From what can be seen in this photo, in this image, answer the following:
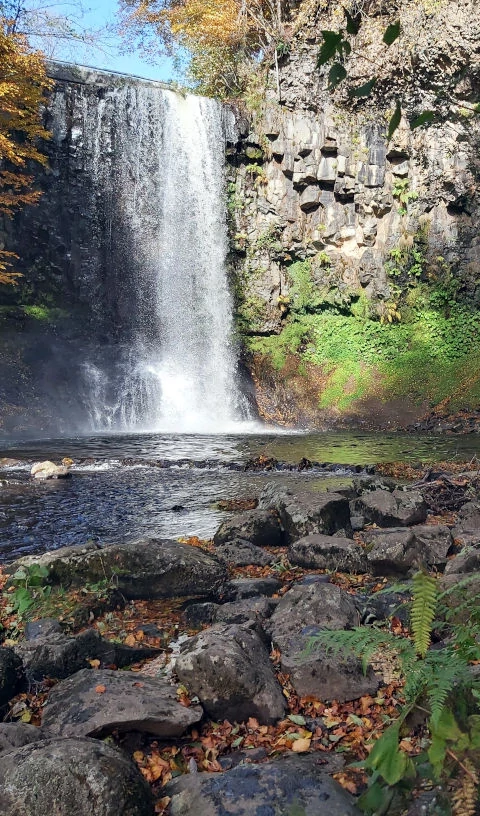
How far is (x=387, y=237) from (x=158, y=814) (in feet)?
69.0

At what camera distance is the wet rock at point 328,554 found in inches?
196

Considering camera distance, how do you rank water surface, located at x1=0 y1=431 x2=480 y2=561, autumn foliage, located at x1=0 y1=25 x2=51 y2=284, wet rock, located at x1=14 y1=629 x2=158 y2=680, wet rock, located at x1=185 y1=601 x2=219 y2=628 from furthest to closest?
autumn foliage, located at x1=0 y1=25 x2=51 y2=284, water surface, located at x1=0 y1=431 x2=480 y2=561, wet rock, located at x1=185 y1=601 x2=219 y2=628, wet rock, located at x1=14 y1=629 x2=158 y2=680

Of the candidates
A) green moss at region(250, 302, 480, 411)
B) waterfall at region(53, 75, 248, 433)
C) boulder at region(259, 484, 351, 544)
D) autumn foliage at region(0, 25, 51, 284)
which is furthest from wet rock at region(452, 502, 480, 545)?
autumn foliage at region(0, 25, 51, 284)

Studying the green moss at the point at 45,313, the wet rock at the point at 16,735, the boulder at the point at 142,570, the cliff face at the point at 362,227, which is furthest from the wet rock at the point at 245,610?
the green moss at the point at 45,313

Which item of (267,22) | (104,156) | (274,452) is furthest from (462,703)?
(267,22)

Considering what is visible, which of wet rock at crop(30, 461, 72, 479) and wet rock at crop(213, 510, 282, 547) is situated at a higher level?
wet rock at crop(30, 461, 72, 479)

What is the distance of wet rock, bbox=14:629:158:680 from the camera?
3266 millimetres

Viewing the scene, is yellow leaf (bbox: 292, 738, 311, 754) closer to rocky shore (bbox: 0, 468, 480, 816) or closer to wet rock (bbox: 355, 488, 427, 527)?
rocky shore (bbox: 0, 468, 480, 816)

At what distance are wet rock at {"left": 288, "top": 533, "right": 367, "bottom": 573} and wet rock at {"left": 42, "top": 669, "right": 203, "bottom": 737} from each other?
7.51 ft

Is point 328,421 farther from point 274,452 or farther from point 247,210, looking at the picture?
point 247,210

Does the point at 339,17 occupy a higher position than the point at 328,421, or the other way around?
the point at 339,17

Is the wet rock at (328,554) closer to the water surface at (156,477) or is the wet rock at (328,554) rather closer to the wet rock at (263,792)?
the water surface at (156,477)

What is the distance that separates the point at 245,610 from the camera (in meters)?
3.96

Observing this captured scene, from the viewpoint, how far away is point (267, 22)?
23.5 meters
